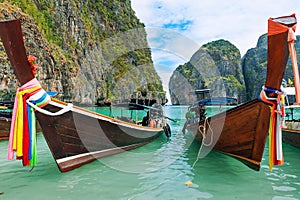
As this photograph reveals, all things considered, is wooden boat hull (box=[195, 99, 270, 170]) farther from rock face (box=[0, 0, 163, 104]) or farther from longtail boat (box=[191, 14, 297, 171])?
rock face (box=[0, 0, 163, 104])

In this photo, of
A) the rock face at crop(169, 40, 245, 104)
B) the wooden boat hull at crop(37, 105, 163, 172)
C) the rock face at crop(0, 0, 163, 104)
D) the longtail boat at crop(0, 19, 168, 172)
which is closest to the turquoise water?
the wooden boat hull at crop(37, 105, 163, 172)

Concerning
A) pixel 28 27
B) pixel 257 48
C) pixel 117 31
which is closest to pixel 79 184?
pixel 28 27

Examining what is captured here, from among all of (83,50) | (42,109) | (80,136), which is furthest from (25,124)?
(83,50)

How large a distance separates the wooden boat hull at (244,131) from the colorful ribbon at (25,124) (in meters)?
4.36

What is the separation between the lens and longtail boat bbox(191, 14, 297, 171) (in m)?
3.72

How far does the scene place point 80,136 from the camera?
5789 mm

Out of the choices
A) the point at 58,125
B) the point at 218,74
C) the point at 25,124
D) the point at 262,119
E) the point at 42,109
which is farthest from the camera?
the point at 218,74

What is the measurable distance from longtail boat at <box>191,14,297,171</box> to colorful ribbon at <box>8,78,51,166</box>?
4302mm

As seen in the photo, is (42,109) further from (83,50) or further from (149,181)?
(83,50)

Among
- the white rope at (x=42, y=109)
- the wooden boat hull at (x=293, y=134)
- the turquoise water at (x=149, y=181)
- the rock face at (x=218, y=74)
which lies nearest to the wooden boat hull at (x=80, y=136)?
the white rope at (x=42, y=109)

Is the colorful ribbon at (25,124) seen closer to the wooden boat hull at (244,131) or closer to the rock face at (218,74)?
the wooden boat hull at (244,131)

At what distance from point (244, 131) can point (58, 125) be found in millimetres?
4268

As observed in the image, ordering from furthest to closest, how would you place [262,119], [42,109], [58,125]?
[58,125] → [262,119] → [42,109]

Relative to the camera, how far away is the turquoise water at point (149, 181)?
4.29 meters
